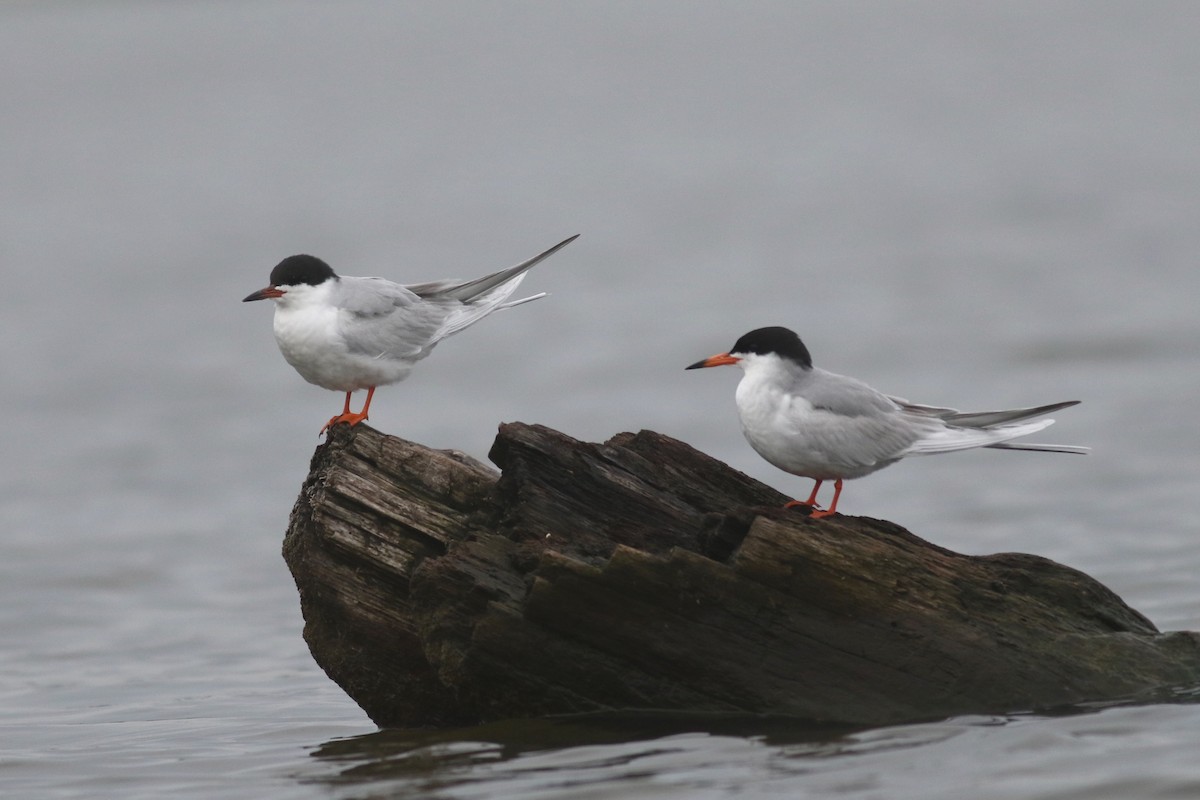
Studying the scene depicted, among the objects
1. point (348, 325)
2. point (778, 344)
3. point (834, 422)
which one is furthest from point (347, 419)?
point (834, 422)

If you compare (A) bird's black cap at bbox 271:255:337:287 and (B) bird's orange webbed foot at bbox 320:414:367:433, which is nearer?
(B) bird's orange webbed foot at bbox 320:414:367:433

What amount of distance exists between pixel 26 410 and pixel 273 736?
15.3 m

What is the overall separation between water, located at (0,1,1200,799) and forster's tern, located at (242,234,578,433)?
1.97 meters

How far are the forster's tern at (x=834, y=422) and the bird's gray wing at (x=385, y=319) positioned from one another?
2070mm

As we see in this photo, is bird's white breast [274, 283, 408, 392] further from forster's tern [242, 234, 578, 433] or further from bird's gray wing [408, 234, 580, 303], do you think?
bird's gray wing [408, 234, 580, 303]

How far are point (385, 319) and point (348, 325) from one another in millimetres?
270

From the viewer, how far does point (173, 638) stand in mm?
13570

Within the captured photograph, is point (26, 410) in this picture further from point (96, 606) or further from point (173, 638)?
point (173, 638)

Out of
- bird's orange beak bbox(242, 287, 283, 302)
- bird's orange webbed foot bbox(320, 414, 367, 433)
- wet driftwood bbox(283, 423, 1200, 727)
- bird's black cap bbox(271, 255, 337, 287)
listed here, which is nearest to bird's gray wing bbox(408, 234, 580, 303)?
bird's black cap bbox(271, 255, 337, 287)

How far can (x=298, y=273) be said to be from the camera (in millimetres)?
8773

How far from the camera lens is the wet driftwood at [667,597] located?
23.1 feet

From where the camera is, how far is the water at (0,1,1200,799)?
801cm

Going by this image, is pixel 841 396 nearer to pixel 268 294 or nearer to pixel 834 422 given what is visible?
pixel 834 422

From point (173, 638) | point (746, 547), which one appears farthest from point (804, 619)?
point (173, 638)
